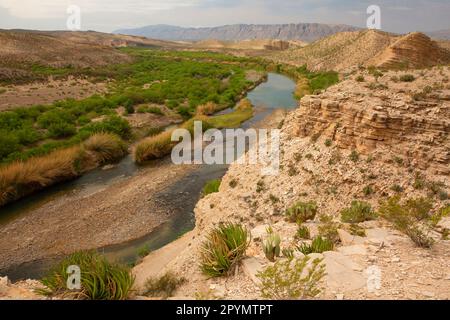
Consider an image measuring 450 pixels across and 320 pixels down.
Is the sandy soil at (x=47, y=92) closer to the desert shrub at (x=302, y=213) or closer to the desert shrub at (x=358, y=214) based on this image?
the desert shrub at (x=302, y=213)

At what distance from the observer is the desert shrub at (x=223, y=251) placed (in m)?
6.91

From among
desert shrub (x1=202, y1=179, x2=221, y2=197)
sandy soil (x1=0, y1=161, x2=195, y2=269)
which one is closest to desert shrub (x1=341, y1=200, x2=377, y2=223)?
desert shrub (x1=202, y1=179, x2=221, y2=197)

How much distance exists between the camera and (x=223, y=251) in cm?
709

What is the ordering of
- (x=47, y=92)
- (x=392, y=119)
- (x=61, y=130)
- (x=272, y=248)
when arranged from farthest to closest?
(x=47, y=92)
(x=61, y=130)
(x=392, y=119)
(x=272, y=248)

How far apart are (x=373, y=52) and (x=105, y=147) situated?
45.4m

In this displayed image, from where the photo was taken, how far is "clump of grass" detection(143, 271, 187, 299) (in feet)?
25.0

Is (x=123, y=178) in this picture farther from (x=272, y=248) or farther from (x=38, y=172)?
(x=272, y=248)

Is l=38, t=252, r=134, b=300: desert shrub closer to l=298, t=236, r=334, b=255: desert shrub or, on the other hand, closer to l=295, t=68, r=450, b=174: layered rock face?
l=298, t=236, r=334, b=255: desert shrub

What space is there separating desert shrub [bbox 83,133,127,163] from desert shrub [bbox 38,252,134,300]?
1633cm

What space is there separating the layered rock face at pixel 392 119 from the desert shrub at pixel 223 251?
8041 mm

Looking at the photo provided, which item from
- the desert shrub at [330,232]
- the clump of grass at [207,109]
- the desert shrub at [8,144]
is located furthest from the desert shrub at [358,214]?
the clump of grass at [207,109]

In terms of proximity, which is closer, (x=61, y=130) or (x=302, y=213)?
(x=302, y=213)

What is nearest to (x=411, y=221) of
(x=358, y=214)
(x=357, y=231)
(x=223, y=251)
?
(x=357, y=231)
